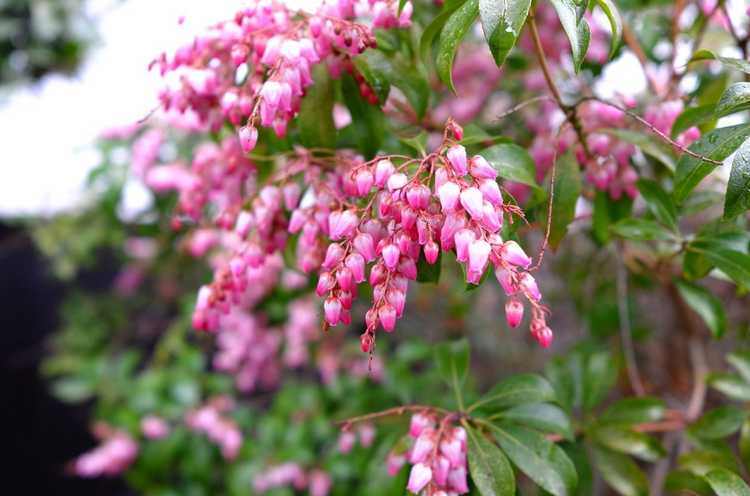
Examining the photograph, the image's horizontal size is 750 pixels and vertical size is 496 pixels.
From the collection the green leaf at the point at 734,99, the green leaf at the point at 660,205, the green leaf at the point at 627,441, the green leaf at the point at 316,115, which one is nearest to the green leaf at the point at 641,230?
the green leaf at the point at 660,205

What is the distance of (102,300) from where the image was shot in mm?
2525

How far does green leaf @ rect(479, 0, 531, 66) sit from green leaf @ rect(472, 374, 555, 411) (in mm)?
462

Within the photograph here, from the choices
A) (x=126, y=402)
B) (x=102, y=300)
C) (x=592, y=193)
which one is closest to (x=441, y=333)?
(x=126, y=402)

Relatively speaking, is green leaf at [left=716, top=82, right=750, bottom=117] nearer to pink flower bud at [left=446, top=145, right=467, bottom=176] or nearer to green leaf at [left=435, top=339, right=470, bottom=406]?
pink flower bud at [left=446, top=145, right=467, bottom=176]

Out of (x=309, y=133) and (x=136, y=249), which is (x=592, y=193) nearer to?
(x=309, y=133)

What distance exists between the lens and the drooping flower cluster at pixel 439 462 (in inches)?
28.0

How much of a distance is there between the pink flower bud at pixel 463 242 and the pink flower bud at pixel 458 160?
0.06 metres

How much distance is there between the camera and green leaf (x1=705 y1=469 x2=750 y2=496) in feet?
2.49

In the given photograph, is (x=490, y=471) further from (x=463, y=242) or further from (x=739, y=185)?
(x=739, y=185)

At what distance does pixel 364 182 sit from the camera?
0.70 m

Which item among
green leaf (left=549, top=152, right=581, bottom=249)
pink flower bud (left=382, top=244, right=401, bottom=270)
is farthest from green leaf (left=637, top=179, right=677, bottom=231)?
pink flower bud (left=382, top=244, right=401, bottom=270)

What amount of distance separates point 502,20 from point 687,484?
29.5 inches

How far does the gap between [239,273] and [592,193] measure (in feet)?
2.05

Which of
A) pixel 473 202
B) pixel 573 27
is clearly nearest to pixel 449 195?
pixel 473 202
